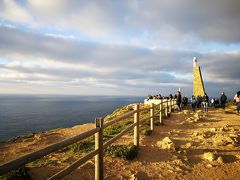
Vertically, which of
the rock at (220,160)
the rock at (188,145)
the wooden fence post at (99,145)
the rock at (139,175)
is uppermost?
the wooden fence post at (99,145)

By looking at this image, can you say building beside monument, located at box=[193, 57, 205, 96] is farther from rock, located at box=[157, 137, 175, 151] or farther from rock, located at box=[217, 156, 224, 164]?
rock, located at box=[217, 156, 224, 164]

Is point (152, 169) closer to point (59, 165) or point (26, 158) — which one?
point (59, 165)

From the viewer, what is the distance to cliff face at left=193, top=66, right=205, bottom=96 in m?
39.1

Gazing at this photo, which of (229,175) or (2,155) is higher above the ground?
(229,175)

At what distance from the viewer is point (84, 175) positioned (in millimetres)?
6617

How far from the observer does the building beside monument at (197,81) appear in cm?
3909

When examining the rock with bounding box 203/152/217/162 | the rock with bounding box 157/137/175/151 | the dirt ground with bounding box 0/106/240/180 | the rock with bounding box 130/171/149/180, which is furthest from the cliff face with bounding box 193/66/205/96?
the rock with bounding box 130/171/149/180

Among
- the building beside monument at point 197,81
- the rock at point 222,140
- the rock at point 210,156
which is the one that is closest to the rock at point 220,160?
the rock at point 210,156

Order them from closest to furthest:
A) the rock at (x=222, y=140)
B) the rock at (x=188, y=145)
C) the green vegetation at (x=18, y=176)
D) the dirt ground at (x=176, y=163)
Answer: the green vegetation at (x=18, y=176)
the dirt ground at (x=176, y=163)
the rock at (x=188, y=145)
the rock at (x=222, y=140)

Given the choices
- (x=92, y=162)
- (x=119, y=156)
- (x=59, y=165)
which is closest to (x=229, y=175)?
(x=119, y=156)

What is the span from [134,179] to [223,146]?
5.38m

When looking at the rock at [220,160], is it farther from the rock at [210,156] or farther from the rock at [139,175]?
the rock at [139,175]

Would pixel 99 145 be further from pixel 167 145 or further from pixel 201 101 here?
pixel 201 101

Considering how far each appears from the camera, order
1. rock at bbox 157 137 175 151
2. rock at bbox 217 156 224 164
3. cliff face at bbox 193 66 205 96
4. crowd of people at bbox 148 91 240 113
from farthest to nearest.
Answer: cliff face at bbox 193 66 205 96 < crowd of people at bbox 148 91 240 113 < rock at bbox 157 137 175 151 < rock at bbox 217 156 224 164
